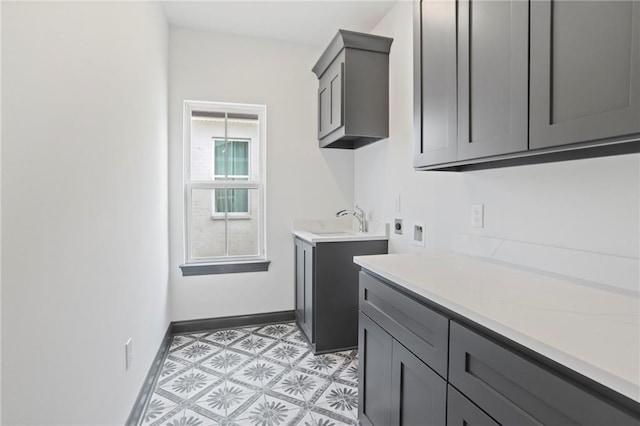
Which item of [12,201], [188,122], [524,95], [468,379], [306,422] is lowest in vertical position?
[306,422]

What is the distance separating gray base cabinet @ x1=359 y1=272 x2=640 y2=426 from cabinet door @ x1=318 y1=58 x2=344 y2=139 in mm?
1552

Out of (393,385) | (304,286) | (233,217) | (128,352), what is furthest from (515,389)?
(233,217)

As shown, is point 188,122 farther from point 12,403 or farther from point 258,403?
point 12,403

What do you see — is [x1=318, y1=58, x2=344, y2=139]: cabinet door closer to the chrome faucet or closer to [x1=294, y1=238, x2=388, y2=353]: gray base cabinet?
the chrome faucet

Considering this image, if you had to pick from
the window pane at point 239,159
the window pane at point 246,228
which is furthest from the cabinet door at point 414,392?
the window pane at point 239,159

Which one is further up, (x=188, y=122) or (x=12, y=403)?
(x=188, y=122)

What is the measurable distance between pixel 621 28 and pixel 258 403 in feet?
7.42

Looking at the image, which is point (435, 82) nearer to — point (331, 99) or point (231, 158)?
point (331, 99)

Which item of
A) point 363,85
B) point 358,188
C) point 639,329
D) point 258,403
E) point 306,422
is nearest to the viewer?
point 639,329

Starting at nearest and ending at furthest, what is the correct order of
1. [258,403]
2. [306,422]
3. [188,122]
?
1. [306,422]
2. [258,403]
3. [188,122]

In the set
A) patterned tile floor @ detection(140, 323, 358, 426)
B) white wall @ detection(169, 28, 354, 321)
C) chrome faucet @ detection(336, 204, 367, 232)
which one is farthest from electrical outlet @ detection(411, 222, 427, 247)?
white wall @ detection(169, 28, 354, 321)

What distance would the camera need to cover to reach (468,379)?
93cm

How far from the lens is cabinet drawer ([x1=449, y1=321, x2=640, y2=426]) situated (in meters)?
0.63

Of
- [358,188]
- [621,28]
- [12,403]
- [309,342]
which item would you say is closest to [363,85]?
[358,188]
